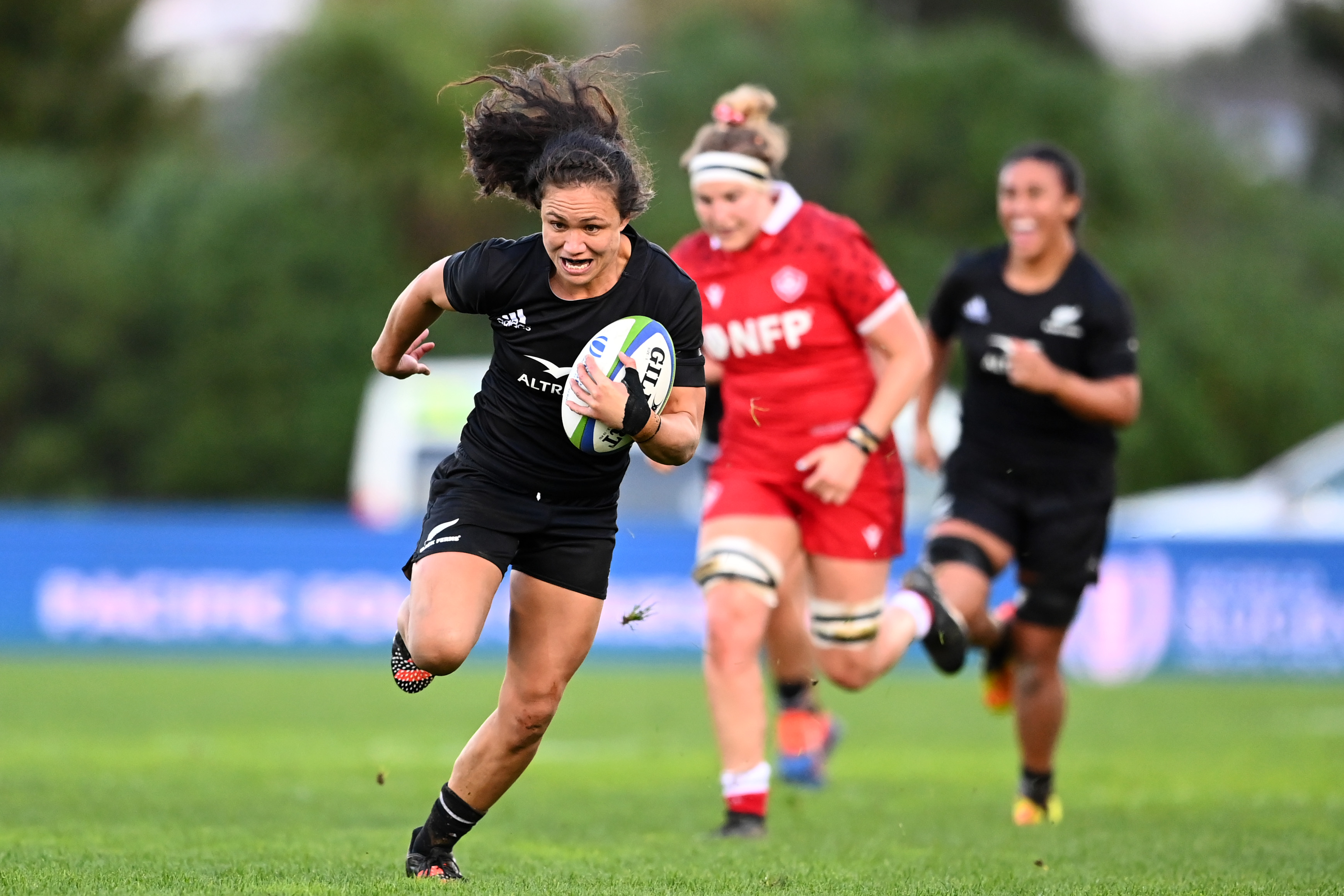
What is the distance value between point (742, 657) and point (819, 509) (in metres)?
0.75

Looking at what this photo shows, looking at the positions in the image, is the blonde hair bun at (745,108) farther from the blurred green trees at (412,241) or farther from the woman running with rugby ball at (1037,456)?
the blurred green trees at (412,241)

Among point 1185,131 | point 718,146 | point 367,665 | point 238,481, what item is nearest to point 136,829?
point 718,146

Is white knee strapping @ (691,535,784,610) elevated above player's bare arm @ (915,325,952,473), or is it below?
below

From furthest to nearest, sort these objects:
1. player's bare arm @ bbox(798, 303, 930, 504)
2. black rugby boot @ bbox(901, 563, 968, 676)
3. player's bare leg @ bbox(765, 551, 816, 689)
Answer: player's bare leg @ bbox(765, 551, 816, 689), black rugby boot @ bbox(901, 563, 968, 676), player's bare arm @ bbox(798, 303, 930, 504)

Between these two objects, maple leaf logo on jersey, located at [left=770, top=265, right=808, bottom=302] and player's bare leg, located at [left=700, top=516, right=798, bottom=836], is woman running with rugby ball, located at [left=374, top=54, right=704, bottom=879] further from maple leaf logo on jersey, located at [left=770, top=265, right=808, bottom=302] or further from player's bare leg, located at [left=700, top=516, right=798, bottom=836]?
maple leaf logo on jersey, located at [left=770, top=265, right=808, bottom=302]

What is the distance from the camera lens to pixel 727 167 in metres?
7.57

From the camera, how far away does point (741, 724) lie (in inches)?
284

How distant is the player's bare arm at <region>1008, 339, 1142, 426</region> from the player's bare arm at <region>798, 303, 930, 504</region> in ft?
1.27

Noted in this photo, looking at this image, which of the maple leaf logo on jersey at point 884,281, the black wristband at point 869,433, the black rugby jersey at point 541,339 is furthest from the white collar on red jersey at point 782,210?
the black rugby jersey at point 541,339

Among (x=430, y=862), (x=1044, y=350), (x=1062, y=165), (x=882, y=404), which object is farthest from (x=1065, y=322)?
(x=430, y=862)

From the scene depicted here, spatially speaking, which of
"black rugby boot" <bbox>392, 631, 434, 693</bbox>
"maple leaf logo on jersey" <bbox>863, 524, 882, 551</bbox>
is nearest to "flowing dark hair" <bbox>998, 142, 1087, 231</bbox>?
"maple leaf logo on jersey" <bbox>863, 524, 882, 551</bbox>

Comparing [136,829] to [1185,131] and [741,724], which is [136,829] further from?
[1185,131]

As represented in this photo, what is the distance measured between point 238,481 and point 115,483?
2.23 meters

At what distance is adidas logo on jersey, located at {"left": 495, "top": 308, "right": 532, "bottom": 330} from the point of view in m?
5.76
